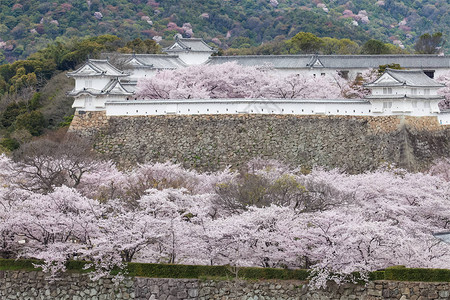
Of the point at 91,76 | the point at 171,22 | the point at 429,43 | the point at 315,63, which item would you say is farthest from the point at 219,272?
the point at 171,22

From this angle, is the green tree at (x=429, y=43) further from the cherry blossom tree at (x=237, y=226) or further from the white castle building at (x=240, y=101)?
the cherry blossom tree at (x=237, y=226)

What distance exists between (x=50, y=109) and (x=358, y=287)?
90.1 ft

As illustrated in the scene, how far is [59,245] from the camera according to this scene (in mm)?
25953

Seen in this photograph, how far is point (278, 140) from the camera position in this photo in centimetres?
3944

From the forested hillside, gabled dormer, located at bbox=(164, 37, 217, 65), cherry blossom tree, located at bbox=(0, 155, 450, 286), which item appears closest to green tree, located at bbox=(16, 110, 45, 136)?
gabled dormer, located at bbox=(164, 37, 217, 65)

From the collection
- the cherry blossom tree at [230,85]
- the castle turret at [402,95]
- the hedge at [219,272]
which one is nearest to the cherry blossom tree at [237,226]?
the hedge at [219,272]

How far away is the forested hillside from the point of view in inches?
3302

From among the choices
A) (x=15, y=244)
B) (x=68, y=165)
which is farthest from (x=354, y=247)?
(x=68, y=165)

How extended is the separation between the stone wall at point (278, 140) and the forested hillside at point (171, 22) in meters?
40.9

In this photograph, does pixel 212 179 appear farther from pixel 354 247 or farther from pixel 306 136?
pixel 354 247

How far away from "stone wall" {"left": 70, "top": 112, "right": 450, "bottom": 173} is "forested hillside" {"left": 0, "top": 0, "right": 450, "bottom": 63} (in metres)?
40.9

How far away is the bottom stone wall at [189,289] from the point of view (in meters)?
22.3

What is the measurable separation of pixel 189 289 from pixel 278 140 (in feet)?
52.2

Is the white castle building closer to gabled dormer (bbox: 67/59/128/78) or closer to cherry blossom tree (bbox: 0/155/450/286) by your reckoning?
→ gabled dormer (bbox: 67/59/128/78)
